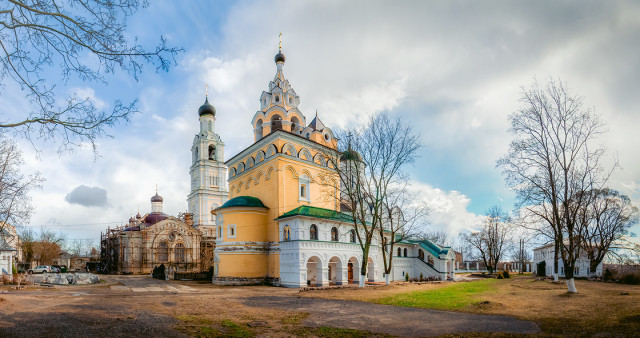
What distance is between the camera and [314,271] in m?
28.2

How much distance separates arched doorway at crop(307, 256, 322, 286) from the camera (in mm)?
26473

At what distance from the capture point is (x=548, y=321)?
10352mm

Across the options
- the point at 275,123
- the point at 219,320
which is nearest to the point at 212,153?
the point at 275,123

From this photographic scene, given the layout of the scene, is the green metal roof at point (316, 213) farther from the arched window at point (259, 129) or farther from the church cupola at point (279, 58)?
the church cupola at point (279, 58)

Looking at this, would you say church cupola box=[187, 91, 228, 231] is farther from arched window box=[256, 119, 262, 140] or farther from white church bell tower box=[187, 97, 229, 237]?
arched window box=[256, 119, 262, 140]

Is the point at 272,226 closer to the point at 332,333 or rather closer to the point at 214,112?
the point at 332,333

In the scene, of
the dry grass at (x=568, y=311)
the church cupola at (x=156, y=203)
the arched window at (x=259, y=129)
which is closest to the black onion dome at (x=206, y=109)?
the church cupola at (x=156, y=203)

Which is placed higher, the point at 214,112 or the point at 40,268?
the point at 214,112

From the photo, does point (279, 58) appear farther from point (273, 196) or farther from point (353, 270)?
point (353, 270)

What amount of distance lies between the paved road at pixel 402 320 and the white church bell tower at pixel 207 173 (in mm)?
44714

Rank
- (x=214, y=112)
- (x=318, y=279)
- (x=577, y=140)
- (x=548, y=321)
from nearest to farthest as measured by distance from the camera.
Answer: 1. (x=548, y=321)
2. (x=577, y=140)
3. (x=318, y=279)
4. (x=214, y=112)

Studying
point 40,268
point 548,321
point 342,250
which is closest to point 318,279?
point 342,250

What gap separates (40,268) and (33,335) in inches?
1911

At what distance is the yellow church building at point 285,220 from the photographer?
26.2m
